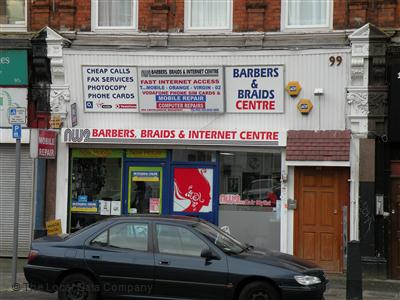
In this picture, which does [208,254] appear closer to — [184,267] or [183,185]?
[184,267]

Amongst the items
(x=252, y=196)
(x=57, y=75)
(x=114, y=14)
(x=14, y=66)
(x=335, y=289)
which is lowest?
(x=335, y=289)

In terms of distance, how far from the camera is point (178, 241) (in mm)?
8383

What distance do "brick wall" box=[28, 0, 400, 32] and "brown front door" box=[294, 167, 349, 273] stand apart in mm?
3182

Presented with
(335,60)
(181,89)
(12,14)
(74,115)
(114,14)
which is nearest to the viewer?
(335,60)

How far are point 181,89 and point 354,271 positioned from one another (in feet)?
19.1

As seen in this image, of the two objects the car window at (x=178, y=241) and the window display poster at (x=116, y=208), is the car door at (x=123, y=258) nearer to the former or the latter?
the car window at (x=178, y=241)

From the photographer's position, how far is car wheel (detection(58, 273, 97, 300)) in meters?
8.45

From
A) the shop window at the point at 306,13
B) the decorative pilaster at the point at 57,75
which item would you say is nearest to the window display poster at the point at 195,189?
the decorative pilaster at the point at 57,75

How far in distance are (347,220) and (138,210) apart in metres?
4.63

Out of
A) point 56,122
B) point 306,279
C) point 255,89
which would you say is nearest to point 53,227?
point 56,122

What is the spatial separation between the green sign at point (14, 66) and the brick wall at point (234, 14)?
0.74 meters

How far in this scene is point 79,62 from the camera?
520 inches

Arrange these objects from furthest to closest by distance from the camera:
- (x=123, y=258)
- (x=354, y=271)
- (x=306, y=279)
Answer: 1. (x=354, y=271)
2. (x=123, y=258)
3. (x=306, y=279)

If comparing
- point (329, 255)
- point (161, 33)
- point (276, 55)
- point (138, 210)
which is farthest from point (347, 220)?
point (161, 33)
